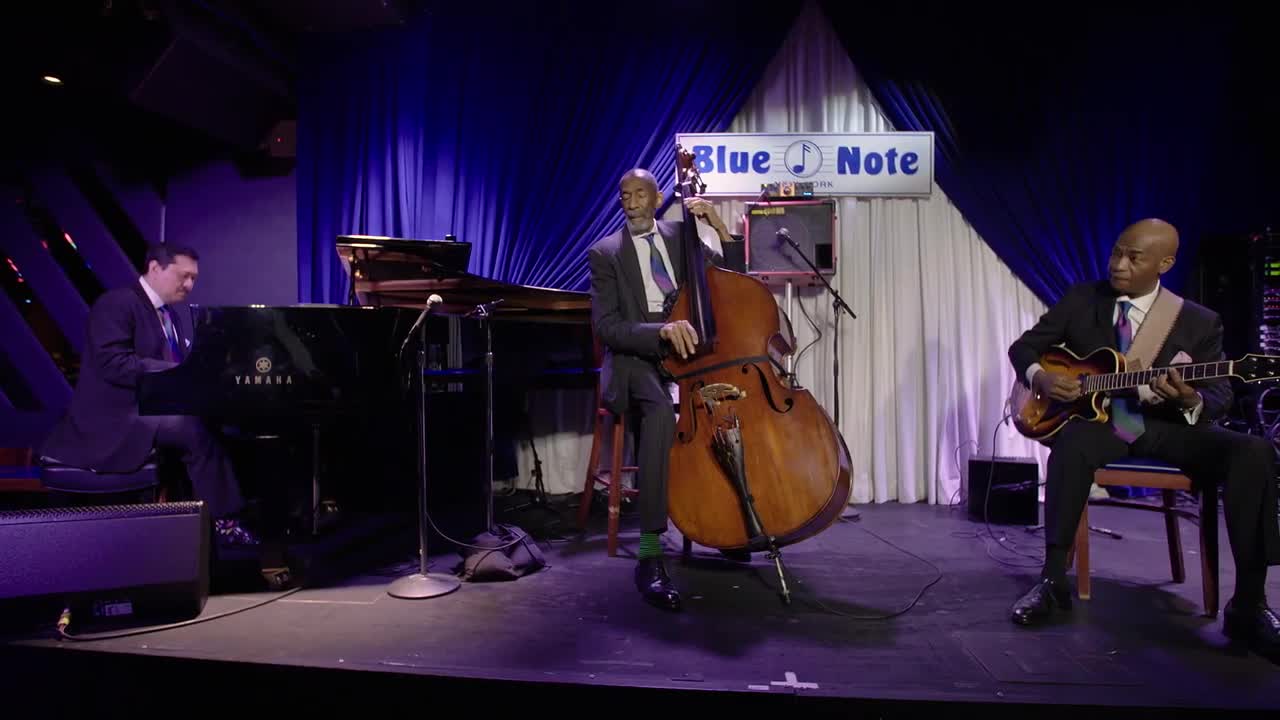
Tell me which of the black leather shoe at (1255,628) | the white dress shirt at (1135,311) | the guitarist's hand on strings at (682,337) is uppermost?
the white dress shirt at (1135,311)

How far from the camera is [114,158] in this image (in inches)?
195

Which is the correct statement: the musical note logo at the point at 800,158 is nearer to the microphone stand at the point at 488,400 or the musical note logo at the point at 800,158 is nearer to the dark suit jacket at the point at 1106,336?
the dark suit jacket at the point at 1106,336

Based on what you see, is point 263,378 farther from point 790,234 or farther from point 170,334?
point 790,234

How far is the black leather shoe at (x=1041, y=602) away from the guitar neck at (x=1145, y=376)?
2.26 ft

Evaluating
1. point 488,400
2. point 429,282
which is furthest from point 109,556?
point 429,282

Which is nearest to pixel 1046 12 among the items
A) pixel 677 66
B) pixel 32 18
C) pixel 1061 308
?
pixel 677 66

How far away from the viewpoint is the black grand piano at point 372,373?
93.0 inches

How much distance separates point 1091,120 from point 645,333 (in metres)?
3.54

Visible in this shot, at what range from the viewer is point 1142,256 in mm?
2449

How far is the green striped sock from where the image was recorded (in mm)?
2514

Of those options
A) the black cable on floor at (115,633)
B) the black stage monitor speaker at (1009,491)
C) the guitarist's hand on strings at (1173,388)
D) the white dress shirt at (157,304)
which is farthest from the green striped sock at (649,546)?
the white dress shirt at (157,304)

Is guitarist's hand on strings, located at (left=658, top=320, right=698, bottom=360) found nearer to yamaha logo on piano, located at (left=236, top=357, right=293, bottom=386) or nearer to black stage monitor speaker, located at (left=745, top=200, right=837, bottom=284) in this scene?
yamaha logo on piano, located at (left=236, top=357, right=293, bottom=386)

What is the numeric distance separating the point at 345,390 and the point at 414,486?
148 centimetres

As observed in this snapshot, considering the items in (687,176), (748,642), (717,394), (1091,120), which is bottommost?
(748,642)
